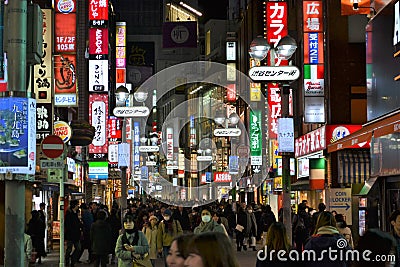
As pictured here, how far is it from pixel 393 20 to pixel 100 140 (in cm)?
2580

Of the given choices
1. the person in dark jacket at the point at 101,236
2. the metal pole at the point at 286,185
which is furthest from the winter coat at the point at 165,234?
the metal pole at the point at 286,185

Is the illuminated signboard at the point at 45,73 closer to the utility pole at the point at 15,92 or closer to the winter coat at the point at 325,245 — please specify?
the utility pole at the point at 15,92

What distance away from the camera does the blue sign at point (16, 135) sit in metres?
12.9

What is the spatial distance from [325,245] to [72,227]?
15.8 metres

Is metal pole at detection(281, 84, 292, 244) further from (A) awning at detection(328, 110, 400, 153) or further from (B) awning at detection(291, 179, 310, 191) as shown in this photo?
(B) awning at detection(291, 179, 310, 191)

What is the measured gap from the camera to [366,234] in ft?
22.0

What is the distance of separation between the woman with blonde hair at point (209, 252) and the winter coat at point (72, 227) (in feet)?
64.2

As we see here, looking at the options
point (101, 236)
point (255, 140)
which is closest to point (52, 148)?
point (101, 236)

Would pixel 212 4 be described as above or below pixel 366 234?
above

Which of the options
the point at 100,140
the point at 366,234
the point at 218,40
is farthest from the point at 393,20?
the point at 218,40

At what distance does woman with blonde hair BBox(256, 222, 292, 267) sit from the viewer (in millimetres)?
8648

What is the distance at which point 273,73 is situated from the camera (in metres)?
A: 17.4

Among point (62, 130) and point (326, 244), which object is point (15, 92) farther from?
point (62, 130)

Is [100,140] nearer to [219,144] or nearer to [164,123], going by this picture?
[219,144]
